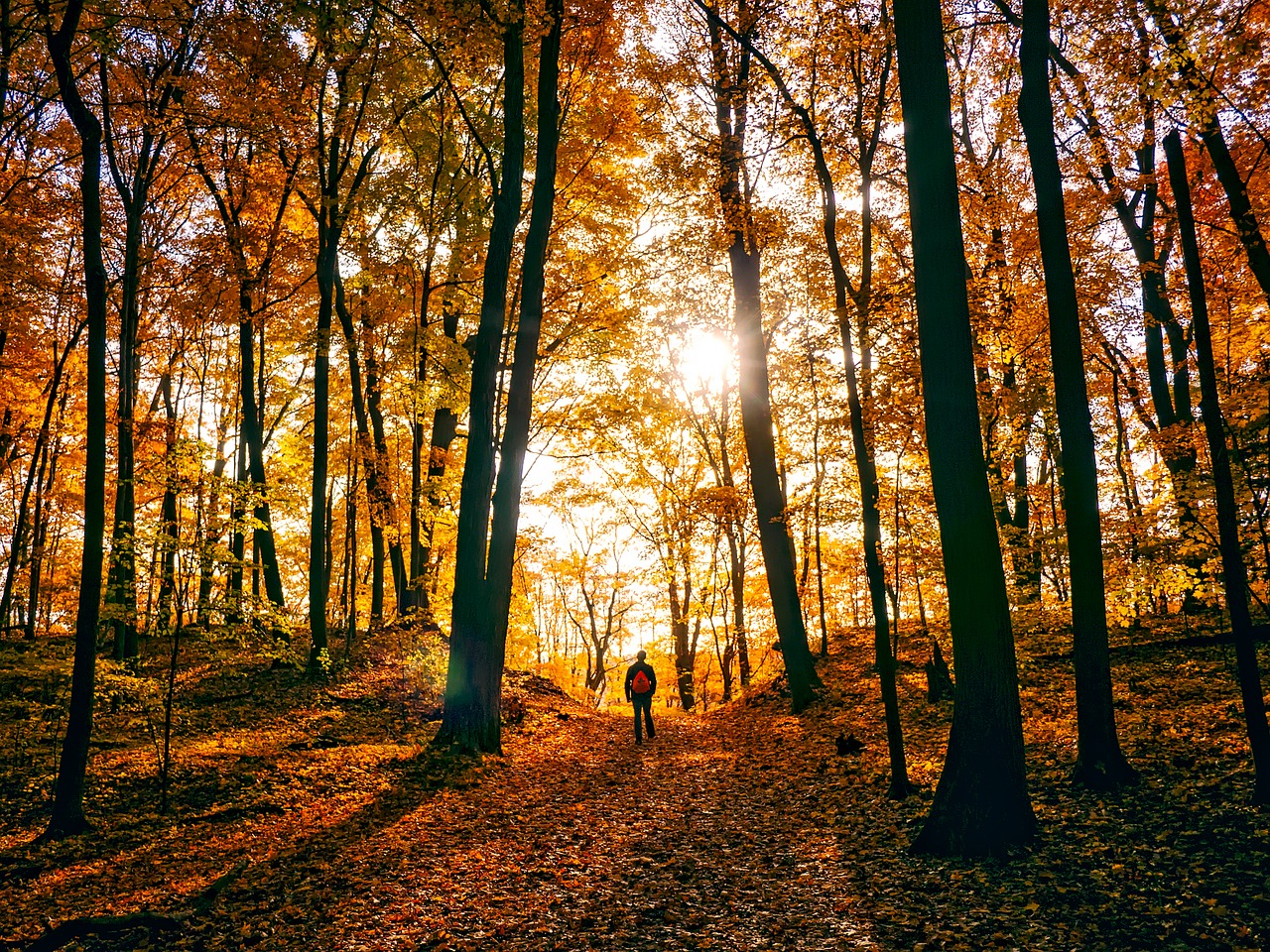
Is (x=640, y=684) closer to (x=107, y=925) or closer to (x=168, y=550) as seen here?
(x=168, y=550)

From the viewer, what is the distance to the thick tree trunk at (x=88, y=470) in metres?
6.74

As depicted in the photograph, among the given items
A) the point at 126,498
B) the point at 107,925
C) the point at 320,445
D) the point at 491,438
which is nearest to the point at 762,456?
the point at 491,438

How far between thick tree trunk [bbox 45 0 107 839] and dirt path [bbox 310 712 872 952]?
3255 mm

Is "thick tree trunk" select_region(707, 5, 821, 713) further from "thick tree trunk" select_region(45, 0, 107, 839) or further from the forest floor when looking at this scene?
"thick tree trunk" select_region(45, 0, 107, 839)

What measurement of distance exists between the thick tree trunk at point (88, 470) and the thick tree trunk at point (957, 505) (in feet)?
26.7

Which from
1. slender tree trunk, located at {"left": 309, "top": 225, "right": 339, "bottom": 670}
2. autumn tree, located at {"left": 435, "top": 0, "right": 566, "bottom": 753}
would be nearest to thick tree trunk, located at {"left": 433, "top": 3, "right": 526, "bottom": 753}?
autumn tree, located at {"left": 435, "top": 0, "right": 566, "bottom": 753}

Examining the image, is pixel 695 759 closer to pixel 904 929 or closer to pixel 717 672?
pixel 904 929

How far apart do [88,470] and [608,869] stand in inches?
264

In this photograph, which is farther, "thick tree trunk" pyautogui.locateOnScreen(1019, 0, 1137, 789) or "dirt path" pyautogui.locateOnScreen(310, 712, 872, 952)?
"thick tree trunk" pyautogui.locateOnScreen(1019, 0, 1137, 789)

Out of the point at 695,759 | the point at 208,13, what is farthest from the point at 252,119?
the point at 695,759

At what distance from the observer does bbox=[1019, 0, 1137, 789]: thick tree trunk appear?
615cm

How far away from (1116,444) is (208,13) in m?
22.5

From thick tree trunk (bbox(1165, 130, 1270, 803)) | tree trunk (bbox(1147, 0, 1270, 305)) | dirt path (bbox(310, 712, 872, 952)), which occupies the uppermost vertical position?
tree trunk (bbox(1147, 0, 1270, 305))

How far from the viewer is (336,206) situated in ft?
46.1
